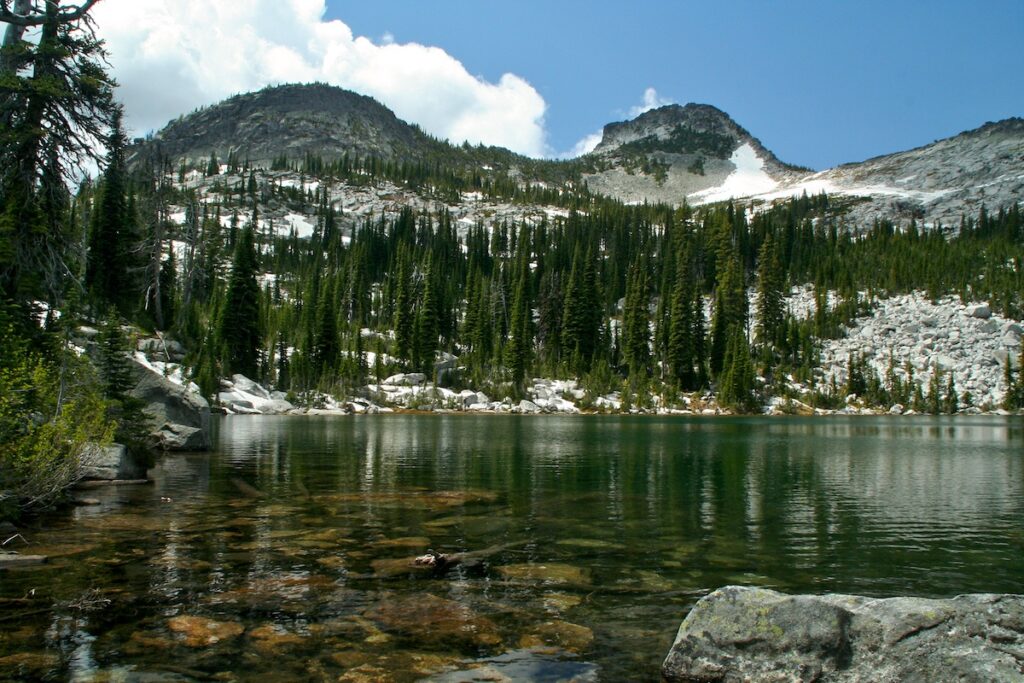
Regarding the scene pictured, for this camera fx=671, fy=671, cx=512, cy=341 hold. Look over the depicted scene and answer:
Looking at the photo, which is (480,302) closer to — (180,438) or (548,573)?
(180,438)

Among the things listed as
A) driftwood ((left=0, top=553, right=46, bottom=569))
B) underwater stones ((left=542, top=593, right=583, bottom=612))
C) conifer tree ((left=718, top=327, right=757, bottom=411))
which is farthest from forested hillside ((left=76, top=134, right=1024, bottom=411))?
underwater stones ((left=542, top=593, right=583, bottom=612))

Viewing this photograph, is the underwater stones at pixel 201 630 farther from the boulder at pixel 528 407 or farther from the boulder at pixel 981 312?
the boulder at pixel 981 312

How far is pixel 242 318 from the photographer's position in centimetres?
9319

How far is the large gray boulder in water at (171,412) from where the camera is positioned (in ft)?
106

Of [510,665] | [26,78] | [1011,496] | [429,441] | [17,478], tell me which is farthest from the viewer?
[429,441]

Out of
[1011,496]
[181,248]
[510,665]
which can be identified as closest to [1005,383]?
[1011,496]

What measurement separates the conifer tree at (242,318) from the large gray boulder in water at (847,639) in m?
91.0

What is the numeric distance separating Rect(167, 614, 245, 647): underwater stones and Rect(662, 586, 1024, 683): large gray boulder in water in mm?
5614

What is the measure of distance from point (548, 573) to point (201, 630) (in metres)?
6.02

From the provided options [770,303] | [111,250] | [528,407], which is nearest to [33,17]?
[111,250]

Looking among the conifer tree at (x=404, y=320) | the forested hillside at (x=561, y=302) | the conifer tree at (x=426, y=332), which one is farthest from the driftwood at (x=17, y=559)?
the conifer tree at (x=404, y=320)

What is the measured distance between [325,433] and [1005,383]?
116303 millimetres

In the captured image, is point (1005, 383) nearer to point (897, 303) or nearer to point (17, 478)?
point (897, 303)

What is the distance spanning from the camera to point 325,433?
169 feet
